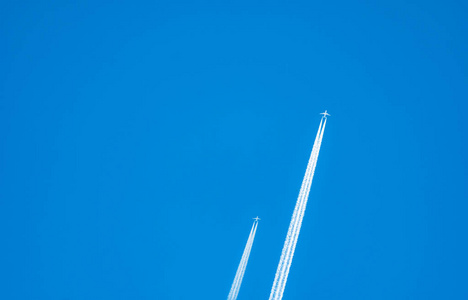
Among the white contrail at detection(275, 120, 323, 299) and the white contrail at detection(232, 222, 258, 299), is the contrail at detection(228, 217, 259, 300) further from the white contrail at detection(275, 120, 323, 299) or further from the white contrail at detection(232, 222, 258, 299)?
the white contrail at detection(275, 120, 323, 299)

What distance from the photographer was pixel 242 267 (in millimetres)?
46000

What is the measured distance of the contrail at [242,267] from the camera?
1781 inches

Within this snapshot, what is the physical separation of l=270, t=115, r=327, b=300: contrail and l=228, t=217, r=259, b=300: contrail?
10.4ft

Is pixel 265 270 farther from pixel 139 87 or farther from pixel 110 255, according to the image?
pixel 139 87

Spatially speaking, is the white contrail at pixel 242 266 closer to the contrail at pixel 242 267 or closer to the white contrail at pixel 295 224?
the contrail at pixel 242 267

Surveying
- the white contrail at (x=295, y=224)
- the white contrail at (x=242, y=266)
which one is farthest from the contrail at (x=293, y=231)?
the white contrail at (x=242, y=266)

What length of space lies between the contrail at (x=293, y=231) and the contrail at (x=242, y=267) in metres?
3.16

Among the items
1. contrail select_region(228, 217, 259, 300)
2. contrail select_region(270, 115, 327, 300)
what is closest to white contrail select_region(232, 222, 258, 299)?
contrail select_region(228, 217, 259, 300)

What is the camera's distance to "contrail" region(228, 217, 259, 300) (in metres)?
45.2

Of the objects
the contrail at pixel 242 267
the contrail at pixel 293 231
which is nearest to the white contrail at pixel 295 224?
the contrail at pixel 293 231

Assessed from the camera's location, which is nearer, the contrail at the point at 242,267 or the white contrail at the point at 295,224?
the white contrail at the point at 295,224

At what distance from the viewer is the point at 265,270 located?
1769 inches

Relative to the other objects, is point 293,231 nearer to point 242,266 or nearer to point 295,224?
point 295,224

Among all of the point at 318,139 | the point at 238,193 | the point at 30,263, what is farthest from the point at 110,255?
the point at 318,139
